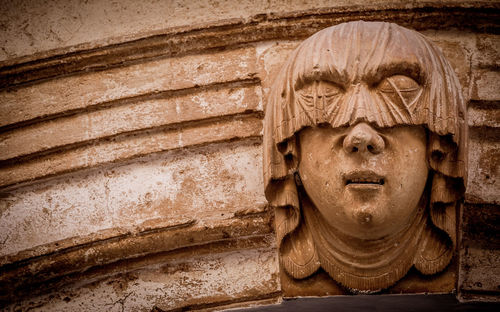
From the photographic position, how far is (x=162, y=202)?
2.62m

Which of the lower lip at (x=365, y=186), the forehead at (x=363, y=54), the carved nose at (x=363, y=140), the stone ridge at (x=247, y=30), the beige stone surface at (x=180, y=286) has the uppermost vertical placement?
the stone ridge at (x=247, y=30)

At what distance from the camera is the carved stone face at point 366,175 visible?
1.97m

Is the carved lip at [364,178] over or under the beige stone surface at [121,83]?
under

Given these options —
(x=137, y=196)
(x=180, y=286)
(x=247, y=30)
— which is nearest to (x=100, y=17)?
(x=247, y=30)

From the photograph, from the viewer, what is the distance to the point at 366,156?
1.99 metres

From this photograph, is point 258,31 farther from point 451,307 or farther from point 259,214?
point 451,307

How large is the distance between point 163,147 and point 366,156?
1115mm

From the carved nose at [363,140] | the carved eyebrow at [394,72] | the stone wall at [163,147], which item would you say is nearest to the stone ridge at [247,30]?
the stone wall at [163,147]

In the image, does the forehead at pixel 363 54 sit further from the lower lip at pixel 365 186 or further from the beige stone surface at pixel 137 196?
the beige stone surface at pixel 137 196

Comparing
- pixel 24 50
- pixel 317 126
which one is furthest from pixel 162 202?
pixel 24 50

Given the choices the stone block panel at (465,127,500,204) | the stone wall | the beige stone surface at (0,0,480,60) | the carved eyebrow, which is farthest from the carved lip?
the beige stone surface at (0,0,480,60)

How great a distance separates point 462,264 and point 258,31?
152 centimetres

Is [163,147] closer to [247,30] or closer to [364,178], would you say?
[247,30]

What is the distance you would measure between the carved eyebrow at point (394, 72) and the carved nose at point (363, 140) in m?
0.19
